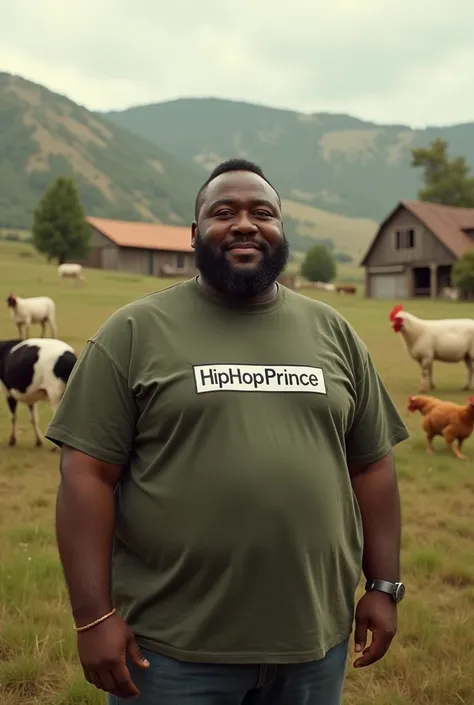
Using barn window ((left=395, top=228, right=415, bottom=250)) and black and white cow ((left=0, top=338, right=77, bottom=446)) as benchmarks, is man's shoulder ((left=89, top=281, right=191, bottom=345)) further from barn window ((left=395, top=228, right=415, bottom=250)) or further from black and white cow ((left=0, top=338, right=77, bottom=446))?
barn window ((left=395, top=228, right=415, bottom=250))

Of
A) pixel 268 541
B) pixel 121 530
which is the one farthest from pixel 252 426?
pixel 121 530

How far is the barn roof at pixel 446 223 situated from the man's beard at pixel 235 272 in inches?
1918

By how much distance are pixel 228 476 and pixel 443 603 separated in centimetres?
374

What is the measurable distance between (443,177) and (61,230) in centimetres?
3631

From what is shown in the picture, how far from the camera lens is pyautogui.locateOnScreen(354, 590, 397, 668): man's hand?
2721mm

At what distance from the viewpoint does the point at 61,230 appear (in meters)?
66.5

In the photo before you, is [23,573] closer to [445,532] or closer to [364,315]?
[445,532]

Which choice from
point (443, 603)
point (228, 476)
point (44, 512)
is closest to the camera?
point (228, 476)

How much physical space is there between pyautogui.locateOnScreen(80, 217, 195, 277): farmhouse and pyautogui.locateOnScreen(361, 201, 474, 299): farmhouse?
20.4m

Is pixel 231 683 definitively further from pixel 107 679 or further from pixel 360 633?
pixel 360 633

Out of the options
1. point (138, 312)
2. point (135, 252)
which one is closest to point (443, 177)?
point (135, 252)

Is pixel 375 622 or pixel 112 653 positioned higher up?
pixel 112 653

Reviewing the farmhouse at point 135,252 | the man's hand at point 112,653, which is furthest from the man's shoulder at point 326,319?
the farmhouse at point 135,252

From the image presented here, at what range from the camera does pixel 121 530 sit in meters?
2.47
